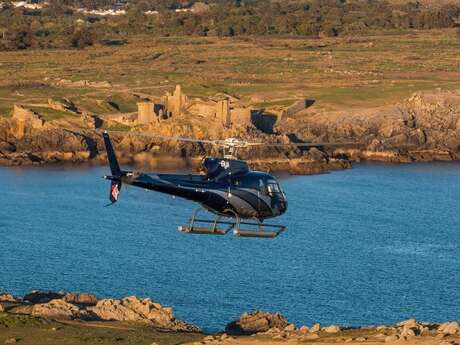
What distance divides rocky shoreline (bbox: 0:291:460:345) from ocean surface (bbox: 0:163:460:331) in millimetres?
4032

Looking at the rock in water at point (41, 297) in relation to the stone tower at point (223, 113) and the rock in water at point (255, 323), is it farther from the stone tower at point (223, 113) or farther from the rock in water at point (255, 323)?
the stone tower at point (223, 113)

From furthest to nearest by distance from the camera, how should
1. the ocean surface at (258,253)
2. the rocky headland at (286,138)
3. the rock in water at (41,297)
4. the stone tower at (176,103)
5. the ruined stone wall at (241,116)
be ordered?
the stone tower at (176,103) < the ruined stone wall at (241,116) < the rocky headland at (286,138) < the ocean surface at (258,253) < the rock in water at (41,297)

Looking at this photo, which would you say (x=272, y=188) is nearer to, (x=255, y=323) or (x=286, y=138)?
(x=255, y=323)

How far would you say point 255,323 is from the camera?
46.2 meters

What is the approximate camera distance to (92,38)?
159m

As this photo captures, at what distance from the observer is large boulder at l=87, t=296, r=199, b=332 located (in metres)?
43.9

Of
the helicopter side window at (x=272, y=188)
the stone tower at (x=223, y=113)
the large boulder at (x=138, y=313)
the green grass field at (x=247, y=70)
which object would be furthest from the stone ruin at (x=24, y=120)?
the helicopter side window at (x=272, y=188)

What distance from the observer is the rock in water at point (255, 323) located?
150ft

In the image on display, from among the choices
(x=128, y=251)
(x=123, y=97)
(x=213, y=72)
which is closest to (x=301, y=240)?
(x=128, y=251)

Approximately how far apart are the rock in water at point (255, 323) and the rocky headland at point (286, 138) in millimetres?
41568

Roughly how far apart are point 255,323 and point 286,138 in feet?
180

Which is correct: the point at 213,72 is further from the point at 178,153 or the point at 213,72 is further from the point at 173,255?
the point at 173,255

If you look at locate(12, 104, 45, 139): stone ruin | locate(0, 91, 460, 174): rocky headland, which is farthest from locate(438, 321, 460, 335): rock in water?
locate(12, 104, 45, 139): stone ruin

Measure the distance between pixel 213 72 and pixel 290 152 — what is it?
1397 inches
